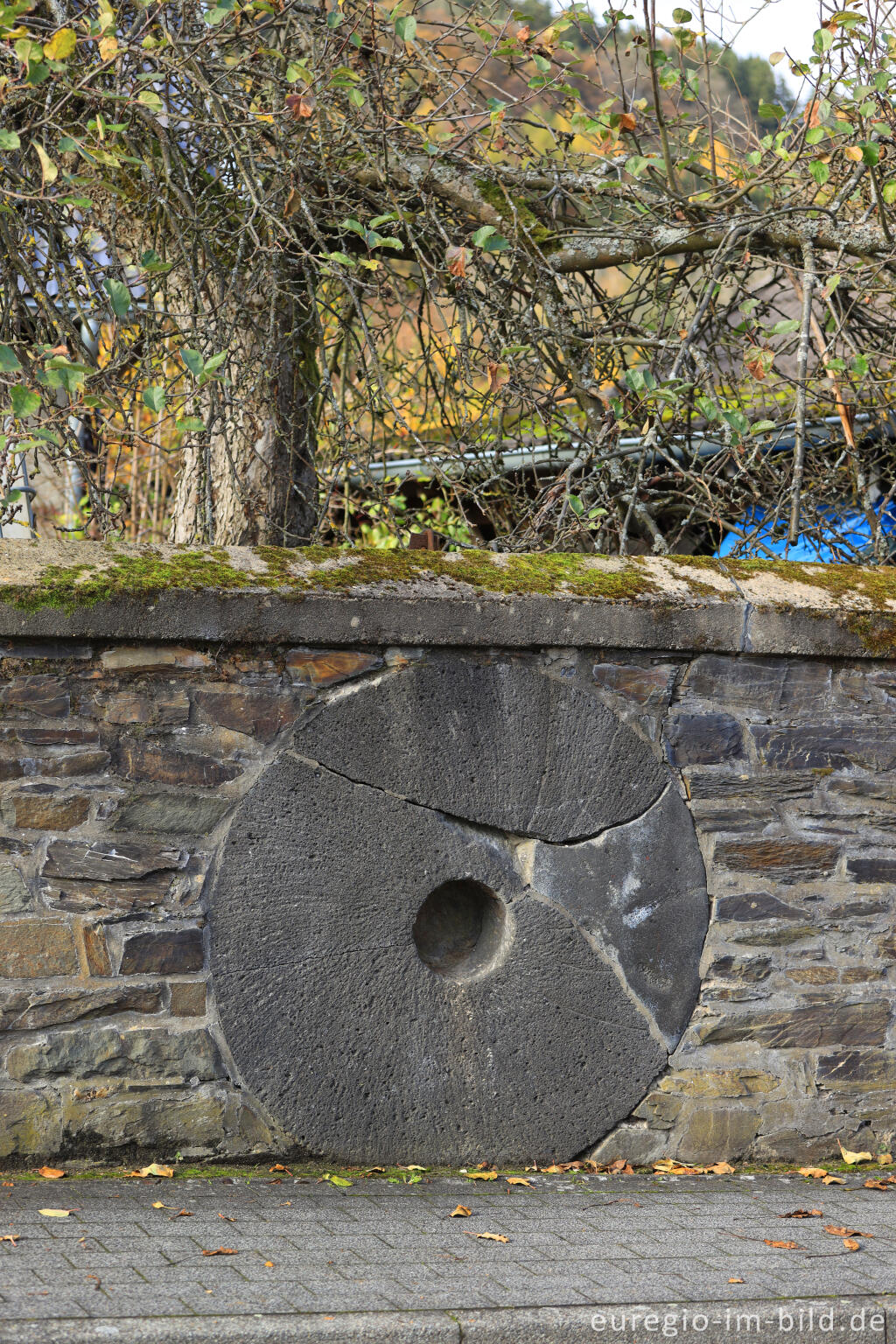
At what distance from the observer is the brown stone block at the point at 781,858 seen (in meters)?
3.18

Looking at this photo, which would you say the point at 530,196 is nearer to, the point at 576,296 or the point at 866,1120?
the point at 576,296

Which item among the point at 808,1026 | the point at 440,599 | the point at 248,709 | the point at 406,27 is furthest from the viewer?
the point at 406,27

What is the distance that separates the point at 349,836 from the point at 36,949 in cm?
76

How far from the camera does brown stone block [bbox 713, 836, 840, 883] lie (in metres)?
3.18

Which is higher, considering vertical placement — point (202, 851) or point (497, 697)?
point (497, 697)

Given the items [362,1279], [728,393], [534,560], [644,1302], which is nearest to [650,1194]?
[644,1302]

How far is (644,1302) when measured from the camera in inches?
85.5

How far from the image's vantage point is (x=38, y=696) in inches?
105

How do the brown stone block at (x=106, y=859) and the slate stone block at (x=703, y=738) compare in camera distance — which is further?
the slate stone block at (x=703, y=738)

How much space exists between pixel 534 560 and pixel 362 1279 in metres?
1.77

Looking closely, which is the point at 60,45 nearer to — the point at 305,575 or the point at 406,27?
the point at 406,27

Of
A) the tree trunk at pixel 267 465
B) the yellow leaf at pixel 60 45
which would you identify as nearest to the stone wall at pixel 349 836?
the yellow leaf at pixel 60 45

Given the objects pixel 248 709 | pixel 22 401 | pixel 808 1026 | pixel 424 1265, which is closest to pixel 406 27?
pixel 22 401

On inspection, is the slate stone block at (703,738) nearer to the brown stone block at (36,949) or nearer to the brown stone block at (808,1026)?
the brown stone block at (808,1026)
